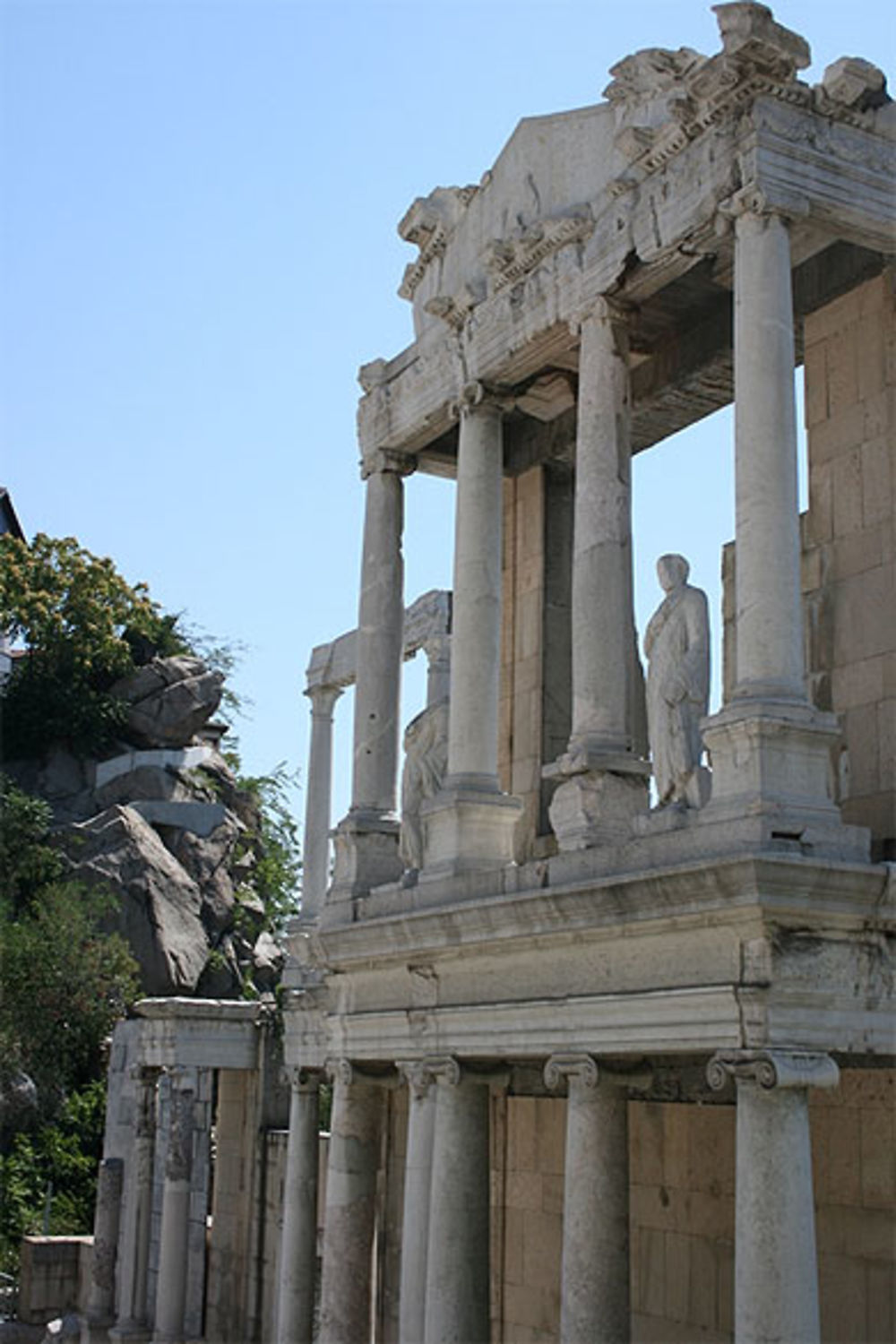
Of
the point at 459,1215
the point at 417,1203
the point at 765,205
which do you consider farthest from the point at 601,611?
the point at 417,1203

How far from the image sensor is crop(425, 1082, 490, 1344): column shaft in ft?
39.6

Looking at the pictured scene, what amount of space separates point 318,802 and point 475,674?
9.96 meters

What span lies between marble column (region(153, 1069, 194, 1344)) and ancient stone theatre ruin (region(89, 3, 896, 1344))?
4.08 m

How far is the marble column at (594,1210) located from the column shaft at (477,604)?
317 cm

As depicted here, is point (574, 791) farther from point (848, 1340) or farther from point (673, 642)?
point (848, 1340)

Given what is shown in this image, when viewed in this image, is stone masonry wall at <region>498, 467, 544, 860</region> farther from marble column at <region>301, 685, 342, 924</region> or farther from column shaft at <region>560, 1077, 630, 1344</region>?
marble column at <region>301, 685, 342, 924</region>

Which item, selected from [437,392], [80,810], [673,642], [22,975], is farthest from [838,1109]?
[80,810]

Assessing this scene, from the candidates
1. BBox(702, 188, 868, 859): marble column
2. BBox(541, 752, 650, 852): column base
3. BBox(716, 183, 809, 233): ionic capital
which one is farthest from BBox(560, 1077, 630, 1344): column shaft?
BBox(716, 183, 809, 233): ionic capital

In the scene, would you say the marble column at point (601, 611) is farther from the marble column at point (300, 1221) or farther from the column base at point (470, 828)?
the marble column at point (300, 1221)

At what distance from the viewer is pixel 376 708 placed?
15.4 metres

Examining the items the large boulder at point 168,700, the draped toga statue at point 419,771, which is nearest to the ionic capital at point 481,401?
the draped toga statue at point 419,771

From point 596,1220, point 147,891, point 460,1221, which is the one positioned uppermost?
point 147,891

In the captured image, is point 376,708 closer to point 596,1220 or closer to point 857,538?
point 857,538

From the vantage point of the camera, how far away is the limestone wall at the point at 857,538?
11.2 m
